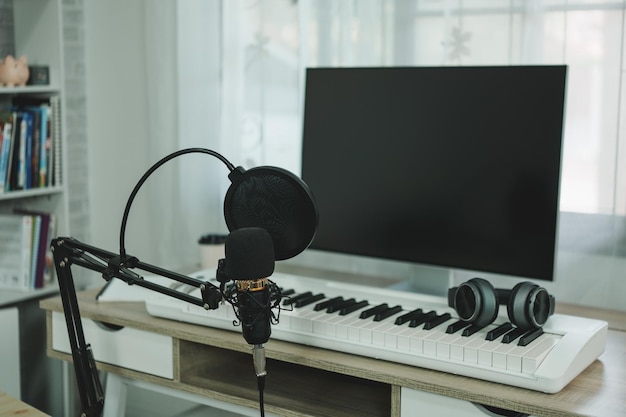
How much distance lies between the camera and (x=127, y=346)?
1768 mm

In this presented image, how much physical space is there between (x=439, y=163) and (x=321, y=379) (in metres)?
0.52

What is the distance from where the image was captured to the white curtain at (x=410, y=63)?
1857 mm

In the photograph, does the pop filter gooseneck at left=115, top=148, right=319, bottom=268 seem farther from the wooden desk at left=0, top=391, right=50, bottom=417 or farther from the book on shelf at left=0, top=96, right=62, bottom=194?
the book on shelf at left=0, top=96, right=62, bottom=194

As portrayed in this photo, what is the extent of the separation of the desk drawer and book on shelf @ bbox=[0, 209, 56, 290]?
701mm

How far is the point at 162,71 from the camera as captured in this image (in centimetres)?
261

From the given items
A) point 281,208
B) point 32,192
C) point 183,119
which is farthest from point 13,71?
point 281,208

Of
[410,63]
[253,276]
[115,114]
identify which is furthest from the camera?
[115,114]

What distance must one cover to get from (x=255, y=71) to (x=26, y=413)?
126cm

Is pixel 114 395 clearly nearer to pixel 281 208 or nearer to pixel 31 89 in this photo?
pixel 281 208

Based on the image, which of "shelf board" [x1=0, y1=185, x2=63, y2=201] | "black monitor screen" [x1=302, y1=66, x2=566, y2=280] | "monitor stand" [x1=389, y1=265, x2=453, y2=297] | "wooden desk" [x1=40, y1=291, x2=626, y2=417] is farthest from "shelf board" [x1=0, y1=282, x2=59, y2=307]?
"monitor stand" [x1=389, y1=265, x2=453, y2=297]

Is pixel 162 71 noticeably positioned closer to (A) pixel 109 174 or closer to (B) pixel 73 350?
→ (A) pixel 109 174

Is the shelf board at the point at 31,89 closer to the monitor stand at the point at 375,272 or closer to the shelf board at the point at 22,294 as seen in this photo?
the shelf board at the point at 22,294

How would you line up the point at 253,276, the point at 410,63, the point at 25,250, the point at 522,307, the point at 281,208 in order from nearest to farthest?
the point at 253,276
the point at 281,208
the point at 522,307
the point at 410,63
the point at 25,250

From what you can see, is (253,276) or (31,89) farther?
(31,89)
